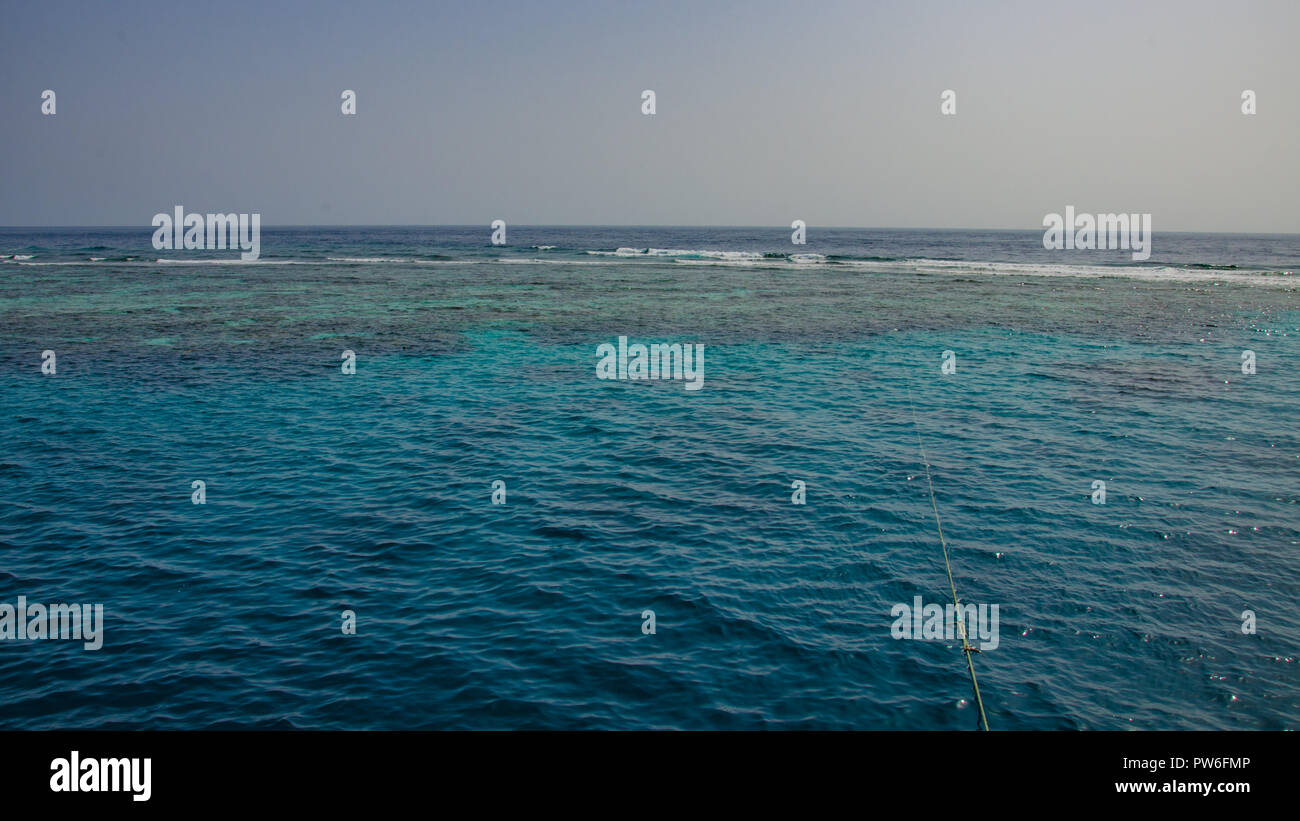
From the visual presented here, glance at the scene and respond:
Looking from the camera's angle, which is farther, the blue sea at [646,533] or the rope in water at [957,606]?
the blue sea at [646,533]

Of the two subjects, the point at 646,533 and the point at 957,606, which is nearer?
the point at 957,606

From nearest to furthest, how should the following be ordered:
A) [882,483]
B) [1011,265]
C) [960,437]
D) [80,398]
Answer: [882,483] < [960,437] < [80,398] < [1011,265]

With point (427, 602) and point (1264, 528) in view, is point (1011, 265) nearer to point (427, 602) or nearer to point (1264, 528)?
point (1264, 528)

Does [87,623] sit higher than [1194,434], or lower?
lower

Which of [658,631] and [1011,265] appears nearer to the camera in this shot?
[658,631]

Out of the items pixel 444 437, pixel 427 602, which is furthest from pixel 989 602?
pixel 444 437

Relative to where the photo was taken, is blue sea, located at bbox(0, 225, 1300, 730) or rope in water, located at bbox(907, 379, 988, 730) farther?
blue sea, located at bbox(0, 225, 1300, 730)

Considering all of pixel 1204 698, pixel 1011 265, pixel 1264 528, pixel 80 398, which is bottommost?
pixel 1204 698
